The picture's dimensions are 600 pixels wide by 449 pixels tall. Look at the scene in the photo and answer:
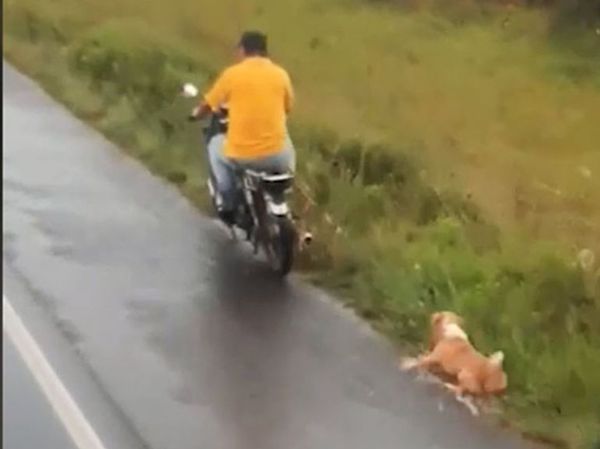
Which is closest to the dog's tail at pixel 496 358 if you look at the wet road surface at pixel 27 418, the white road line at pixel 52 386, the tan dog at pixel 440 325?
the tan dog at pixel 440 325

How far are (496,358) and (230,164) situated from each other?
3.14 metres

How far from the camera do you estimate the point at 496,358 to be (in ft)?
28.0

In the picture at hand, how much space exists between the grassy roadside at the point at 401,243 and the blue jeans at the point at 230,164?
2.32 feet

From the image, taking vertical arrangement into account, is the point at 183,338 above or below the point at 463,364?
below

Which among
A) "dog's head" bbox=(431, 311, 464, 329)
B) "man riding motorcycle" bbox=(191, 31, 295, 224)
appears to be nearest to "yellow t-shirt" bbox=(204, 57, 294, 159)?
"man riding motorcycle" bbox=(191, 31, 295, 224)

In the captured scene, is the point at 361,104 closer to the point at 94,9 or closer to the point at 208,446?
the point at 94,9

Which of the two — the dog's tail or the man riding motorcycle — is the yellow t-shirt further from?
the dog's tail

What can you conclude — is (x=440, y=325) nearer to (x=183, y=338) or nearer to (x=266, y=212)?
(x=183, y=338)

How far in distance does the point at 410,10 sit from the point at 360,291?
17.4 meters

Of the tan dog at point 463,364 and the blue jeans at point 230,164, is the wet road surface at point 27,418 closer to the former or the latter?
the tan dog at point 463,364

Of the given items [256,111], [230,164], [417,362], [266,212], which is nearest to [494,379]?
[417,362]

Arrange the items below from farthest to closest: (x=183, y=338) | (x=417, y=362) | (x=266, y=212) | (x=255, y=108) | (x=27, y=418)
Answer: (x=255, y=108) → (x=266, y=212) → (x=183, y=338) → (x=417, y=362) → (x=27, y=418)

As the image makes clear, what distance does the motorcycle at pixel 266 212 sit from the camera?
34.4ft

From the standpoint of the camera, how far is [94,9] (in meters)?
22.5
